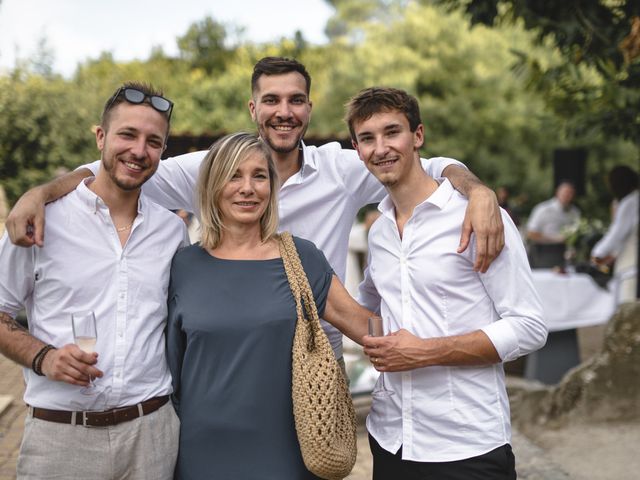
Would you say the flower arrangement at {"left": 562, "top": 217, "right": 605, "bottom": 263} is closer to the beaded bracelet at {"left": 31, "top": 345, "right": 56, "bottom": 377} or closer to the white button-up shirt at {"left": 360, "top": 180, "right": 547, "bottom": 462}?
the white button-up shirt at {"left": 360, "top": 180, "right": 547, "bottom": 462}

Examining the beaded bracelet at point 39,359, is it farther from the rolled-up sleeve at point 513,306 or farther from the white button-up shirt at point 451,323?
the rolled-up sleeve at point 513,306

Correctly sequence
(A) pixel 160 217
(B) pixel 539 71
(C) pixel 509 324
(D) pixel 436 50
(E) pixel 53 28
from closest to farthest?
(C) pixel 509 324, (A) pixel 160 217, (B) pixel 539 71, (E) pixel 53 28, (D) pixel 436 50

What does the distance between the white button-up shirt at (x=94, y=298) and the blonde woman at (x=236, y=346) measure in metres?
0.11

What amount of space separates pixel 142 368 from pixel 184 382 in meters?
0.16

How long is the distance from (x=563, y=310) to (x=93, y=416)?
6.13 meters

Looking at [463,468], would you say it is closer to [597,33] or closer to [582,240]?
[597,33]

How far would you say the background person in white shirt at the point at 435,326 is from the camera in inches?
97.3

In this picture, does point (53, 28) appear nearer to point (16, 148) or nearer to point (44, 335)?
point (16, 148)

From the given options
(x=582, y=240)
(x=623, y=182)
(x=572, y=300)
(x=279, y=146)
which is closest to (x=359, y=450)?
(x=572, y=300)

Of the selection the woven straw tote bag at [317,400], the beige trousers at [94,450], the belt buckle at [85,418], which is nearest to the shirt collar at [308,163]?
the woven straw tote bag at [317,400]

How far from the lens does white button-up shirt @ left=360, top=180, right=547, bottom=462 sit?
251 centimetres

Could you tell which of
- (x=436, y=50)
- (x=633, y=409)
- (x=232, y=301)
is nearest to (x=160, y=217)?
(x=232, y=301)

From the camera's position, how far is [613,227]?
8062 mm

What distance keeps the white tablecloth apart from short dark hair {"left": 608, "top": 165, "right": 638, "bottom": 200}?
128 centimetres
